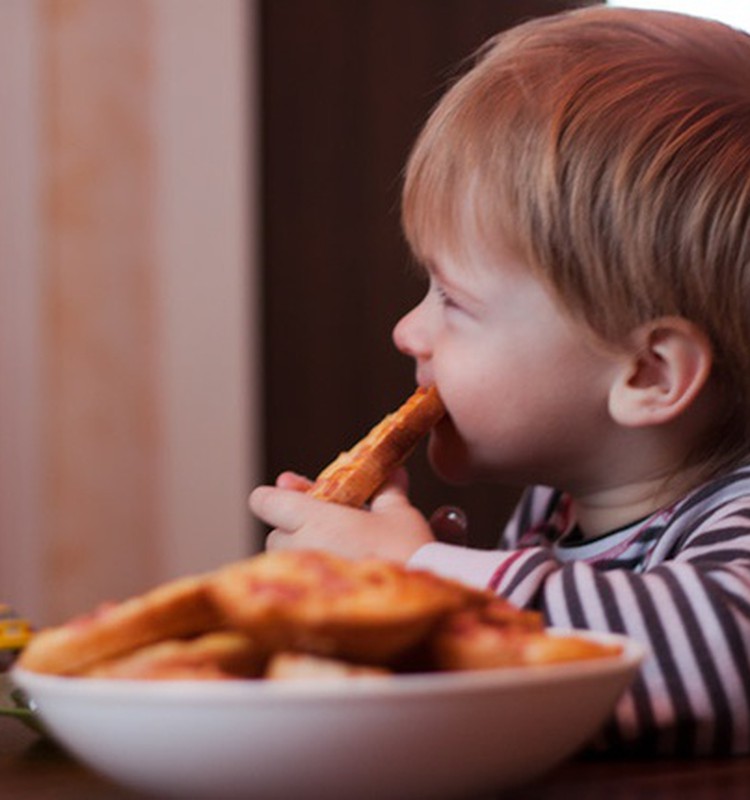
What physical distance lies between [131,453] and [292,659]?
9.66ft

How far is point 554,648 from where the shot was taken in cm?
56

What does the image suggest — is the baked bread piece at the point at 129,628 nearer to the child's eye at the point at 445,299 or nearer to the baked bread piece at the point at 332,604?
the baked bread piece at the point at 332,604

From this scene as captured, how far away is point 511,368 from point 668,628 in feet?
1.34

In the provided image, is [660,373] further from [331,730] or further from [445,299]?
[331,730]

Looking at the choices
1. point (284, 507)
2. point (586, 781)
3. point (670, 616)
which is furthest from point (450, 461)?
point (586, 781)

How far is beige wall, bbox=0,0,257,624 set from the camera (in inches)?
131

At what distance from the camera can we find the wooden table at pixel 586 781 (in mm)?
621

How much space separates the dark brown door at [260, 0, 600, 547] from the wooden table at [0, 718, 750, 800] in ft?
9.13

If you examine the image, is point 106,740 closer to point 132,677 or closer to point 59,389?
point 132,677

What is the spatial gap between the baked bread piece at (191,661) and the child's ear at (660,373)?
1.96 ft

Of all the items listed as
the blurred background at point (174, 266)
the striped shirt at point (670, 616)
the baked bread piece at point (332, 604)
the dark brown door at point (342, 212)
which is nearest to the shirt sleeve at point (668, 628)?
the striped shirt at point (670, 616)

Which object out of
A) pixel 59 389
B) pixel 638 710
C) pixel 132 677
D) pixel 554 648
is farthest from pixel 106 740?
pixel 59 389

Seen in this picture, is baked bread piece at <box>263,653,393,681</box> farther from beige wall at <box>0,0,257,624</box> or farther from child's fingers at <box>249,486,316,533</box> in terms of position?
beige wall at <box>0,0,257,624</box>

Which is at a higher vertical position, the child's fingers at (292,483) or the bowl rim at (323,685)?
the bowl rim at (323,685)
